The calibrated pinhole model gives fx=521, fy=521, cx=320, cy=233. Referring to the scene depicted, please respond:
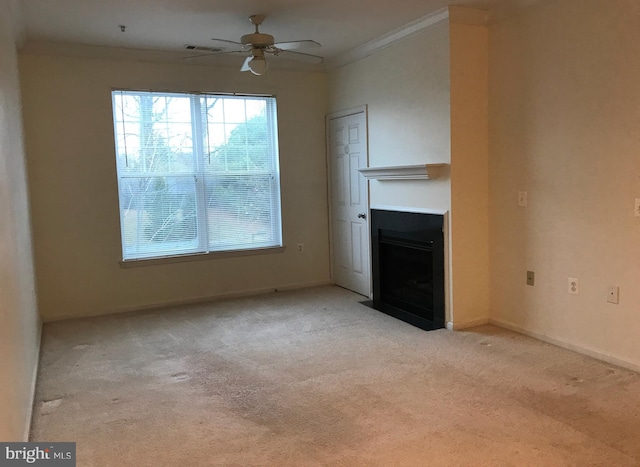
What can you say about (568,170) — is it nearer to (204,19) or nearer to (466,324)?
(466,324)

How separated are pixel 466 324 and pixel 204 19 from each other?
330 centimetres

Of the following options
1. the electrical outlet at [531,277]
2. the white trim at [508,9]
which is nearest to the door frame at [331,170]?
the white trim at [508,9]

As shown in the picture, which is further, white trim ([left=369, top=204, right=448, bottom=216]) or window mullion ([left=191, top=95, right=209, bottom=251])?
window mullion ([left=191, top=95, right=209, bottom=251])

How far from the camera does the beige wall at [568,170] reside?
329 centimetres

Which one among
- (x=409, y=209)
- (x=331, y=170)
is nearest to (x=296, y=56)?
(x=331, y=170)

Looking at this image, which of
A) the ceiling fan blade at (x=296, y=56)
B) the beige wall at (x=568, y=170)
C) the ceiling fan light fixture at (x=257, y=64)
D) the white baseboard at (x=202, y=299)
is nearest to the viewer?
the beige wall at (x=568, y=170)

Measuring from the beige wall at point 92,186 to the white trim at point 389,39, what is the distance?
0.52 m

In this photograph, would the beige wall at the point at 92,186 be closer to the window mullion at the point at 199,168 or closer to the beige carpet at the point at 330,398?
the window mullion at the point at 199,168

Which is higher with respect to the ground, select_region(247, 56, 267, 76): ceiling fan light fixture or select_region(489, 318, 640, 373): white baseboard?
select_region(247, 56, 267, 76): ceiling fan light fixture

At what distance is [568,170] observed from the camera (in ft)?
12.0

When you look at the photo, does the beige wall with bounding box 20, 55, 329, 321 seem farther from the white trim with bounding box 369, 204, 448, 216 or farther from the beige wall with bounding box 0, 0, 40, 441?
the beige wall with bounding box 0, 0, 40, 441

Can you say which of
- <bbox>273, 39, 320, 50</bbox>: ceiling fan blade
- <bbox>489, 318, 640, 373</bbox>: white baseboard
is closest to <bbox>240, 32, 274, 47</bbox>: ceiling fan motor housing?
<bbox>273, 39, 320, 50</bbox>: ceiling fan blade

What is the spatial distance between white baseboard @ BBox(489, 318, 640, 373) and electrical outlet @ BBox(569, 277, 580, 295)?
1.22ft

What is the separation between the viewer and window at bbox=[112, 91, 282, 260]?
5250mm
